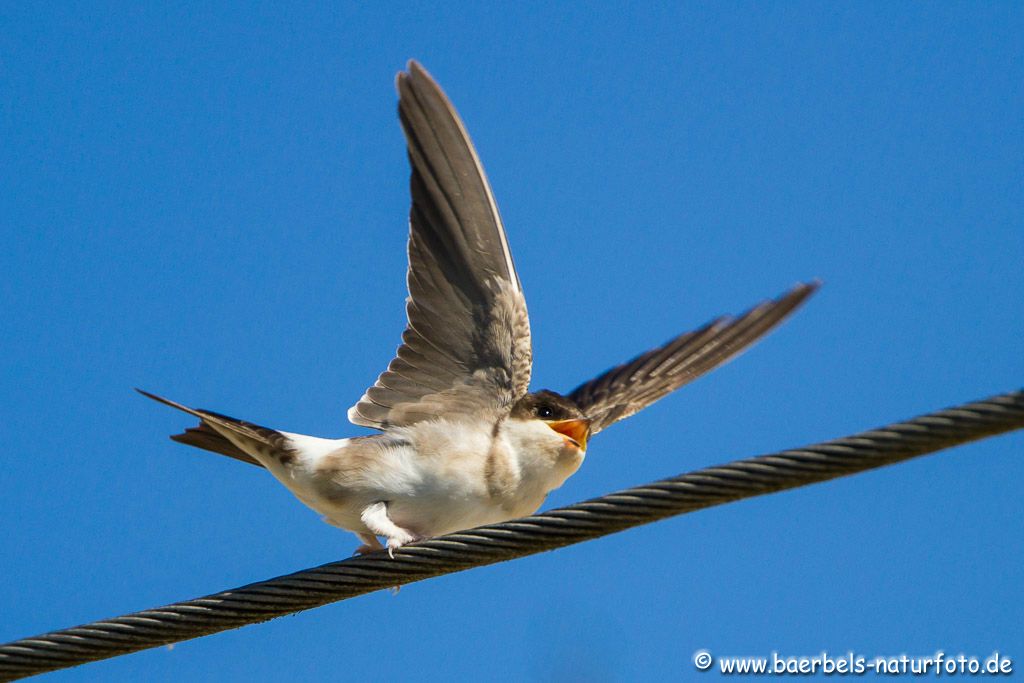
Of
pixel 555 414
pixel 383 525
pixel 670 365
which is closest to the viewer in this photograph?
pixel 383 525

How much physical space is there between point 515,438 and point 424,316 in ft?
1.93

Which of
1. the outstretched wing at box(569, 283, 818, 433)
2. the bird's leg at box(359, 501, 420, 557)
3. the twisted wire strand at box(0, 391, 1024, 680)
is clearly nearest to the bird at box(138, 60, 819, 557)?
the bird's leg at box(359, 501, 420, 557)

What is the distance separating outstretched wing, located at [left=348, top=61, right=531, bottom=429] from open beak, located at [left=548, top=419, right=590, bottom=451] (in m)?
0.20

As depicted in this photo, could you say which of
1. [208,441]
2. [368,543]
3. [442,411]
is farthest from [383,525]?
[208,441]

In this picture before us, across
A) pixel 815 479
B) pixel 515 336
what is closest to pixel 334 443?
pixel 515 336

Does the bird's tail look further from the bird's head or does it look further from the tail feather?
the bird's head

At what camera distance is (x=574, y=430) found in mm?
4906

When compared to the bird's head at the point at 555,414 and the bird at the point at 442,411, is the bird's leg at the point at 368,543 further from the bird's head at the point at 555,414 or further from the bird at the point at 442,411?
the bird's head at the point at 555,414

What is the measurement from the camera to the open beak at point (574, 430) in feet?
15.8

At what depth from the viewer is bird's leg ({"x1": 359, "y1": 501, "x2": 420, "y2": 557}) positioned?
14.0 feet

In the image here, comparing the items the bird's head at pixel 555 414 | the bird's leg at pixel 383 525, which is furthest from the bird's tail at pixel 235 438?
the bird's head at pixel 555 414

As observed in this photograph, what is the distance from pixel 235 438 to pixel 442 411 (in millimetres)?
785

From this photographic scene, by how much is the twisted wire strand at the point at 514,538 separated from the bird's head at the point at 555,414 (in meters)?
1.58

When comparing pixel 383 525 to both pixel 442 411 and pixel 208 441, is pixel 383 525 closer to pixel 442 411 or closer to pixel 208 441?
pixel 442 411
